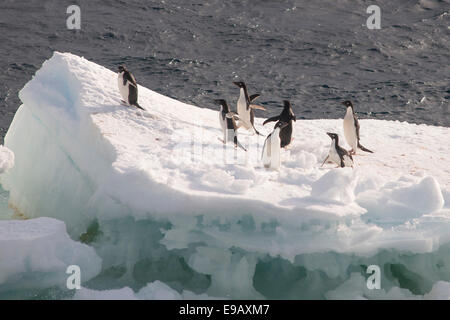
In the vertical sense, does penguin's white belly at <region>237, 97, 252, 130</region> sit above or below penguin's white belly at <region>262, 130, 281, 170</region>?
above

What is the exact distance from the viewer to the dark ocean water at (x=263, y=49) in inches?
669

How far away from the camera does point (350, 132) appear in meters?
9.15

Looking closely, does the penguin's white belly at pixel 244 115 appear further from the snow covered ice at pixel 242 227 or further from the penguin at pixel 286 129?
the snow covered ice at pixel 242 227

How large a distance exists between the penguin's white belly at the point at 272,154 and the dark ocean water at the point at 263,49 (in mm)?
8004

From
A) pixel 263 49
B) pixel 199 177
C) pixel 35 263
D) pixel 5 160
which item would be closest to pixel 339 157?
pixel 199 177

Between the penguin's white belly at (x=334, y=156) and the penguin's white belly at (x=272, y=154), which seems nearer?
the penguin's white belly at (x=272, y=154)

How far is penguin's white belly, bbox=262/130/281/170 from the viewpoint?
776cm

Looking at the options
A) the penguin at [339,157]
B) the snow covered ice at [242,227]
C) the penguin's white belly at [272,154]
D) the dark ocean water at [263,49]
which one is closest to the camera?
the snow covered ice at [242,227]

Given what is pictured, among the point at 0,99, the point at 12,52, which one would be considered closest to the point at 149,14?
the point at 12,52

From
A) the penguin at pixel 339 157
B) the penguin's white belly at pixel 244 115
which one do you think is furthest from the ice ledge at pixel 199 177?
the penguin's white belly at pixel 244 115

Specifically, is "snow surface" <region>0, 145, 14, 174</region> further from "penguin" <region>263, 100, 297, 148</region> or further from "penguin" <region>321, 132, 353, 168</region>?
"penguin" <region>321, 132, 353, 168</region>

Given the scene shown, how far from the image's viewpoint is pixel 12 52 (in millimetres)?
18766

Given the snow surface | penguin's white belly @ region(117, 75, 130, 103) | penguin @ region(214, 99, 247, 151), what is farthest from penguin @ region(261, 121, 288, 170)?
the snow surface

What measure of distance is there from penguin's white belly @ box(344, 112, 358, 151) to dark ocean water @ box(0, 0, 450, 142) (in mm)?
6594
